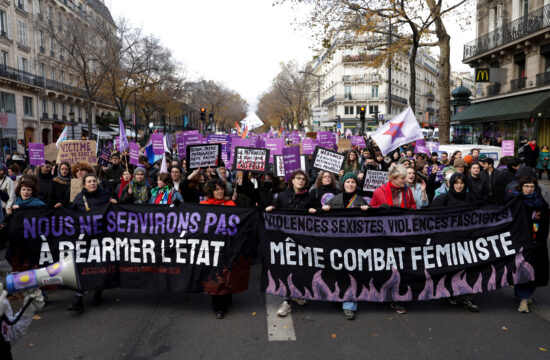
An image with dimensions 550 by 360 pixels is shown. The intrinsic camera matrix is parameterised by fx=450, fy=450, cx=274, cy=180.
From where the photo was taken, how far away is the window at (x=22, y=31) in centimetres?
3709

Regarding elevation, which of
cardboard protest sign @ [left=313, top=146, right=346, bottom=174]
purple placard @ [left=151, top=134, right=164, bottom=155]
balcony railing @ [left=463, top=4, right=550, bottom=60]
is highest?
balcony railing @ [left=463, top=4, right=550, bottom=60]

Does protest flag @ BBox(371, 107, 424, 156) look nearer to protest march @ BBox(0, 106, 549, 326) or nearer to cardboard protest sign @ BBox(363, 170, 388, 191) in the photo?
cardboard protest sign @ BBox(363, 170, 388, 191)

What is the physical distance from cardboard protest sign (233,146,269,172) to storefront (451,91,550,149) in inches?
626

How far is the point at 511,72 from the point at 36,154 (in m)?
25.2

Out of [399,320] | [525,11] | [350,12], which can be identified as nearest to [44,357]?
[399,320]

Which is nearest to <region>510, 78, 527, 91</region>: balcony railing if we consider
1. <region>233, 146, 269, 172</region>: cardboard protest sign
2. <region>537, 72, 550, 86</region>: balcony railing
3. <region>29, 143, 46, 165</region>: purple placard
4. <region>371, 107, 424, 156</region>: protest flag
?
<region>537, 72, 550, 86</region>: balcony railing

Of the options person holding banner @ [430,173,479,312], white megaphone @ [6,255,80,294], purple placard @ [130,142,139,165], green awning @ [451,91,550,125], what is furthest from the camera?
green awning @ [451,91,550,125]

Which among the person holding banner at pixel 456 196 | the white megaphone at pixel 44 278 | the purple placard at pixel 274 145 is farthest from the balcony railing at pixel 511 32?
the white megaphone at pixel 44 278

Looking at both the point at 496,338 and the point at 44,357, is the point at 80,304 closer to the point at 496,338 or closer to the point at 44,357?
the point at 44,357

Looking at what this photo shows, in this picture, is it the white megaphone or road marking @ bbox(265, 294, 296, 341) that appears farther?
road marking @ bbox(265, 294, 296, 341)

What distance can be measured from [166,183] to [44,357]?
3085 millimetres

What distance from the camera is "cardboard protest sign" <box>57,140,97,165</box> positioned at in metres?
9.75

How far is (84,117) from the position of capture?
51.0 metres

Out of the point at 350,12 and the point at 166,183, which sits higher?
the point at 350,12
